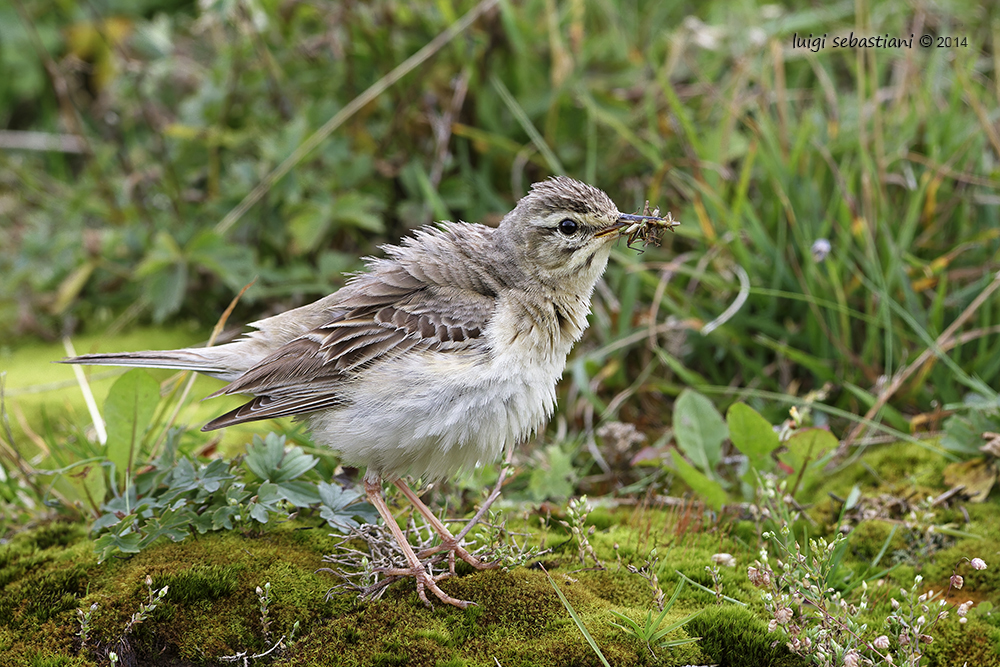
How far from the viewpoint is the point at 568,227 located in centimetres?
398

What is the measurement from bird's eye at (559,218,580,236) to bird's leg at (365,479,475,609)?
4.54 feet

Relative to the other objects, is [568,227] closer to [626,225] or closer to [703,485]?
[626,225]

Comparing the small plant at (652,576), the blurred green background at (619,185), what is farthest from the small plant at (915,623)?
the blurred green background at (619,185)

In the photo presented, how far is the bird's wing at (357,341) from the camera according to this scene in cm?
365

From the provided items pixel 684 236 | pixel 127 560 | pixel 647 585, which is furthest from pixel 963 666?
pixel 684 236

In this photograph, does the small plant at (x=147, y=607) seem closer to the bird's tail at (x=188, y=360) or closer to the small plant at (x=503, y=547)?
the bird's tail at (x=188, y=360)

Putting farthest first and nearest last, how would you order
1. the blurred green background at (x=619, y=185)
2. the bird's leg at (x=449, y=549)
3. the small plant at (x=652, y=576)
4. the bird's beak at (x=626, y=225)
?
the blurred green background at (x=619, y=185) → the bird's beak at (x=626, y=225) → the bird's leg at (x=449, y=549) → the small plant at (x=652, y=576)

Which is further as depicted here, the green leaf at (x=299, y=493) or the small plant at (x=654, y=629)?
the green leaf at (x=299, y=493)

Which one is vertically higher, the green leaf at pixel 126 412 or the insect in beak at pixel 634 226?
the insect in beak at pixel 634 226

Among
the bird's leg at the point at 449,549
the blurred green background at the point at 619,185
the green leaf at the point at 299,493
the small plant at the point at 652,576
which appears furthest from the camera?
the blurred green background at the point at 619,185

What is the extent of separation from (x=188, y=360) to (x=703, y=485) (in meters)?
2.42

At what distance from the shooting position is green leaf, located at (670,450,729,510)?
4.06 metres

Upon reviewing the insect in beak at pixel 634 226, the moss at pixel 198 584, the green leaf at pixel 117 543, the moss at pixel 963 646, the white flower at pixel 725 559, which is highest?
the insect in beak at pixel 634 226

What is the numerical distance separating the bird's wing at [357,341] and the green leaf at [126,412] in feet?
1.40
